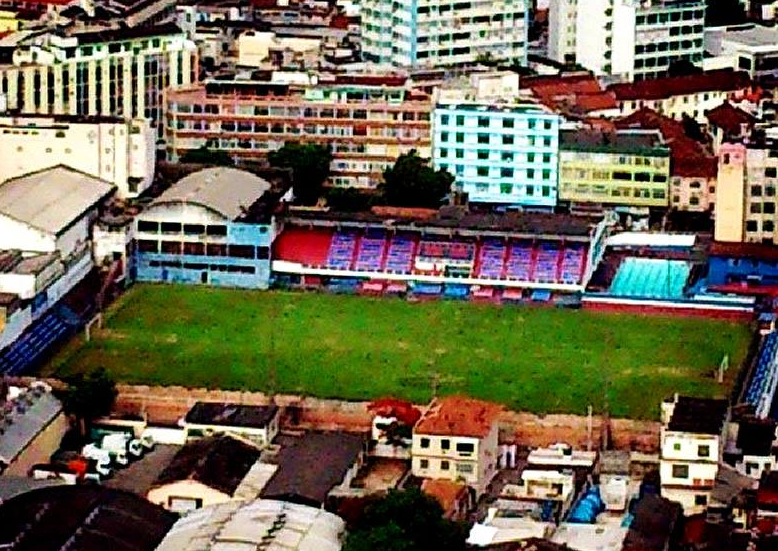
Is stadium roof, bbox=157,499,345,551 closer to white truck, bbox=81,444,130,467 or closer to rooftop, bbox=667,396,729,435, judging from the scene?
white truck, bbox=81,444,130,467

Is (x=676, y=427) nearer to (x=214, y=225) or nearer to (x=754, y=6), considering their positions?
(x=214, y=225)

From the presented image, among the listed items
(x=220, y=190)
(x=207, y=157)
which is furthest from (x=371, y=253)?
(x=207, y=157)

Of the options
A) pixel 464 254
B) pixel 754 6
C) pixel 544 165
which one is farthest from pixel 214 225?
pixel 754 6

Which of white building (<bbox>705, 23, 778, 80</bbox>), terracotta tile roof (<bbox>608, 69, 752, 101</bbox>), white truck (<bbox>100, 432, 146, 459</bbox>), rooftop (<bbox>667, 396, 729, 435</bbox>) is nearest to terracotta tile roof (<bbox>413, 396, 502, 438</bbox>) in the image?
rooftop (<bbox>667, 396, 729, 435</bbox>)

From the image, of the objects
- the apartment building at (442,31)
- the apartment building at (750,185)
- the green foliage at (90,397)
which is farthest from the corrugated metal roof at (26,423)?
the apartment building at (442,31)

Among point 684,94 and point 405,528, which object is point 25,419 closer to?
point 405,528

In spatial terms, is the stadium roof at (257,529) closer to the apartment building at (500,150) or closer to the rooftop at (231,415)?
the rooftop at (231,415)
